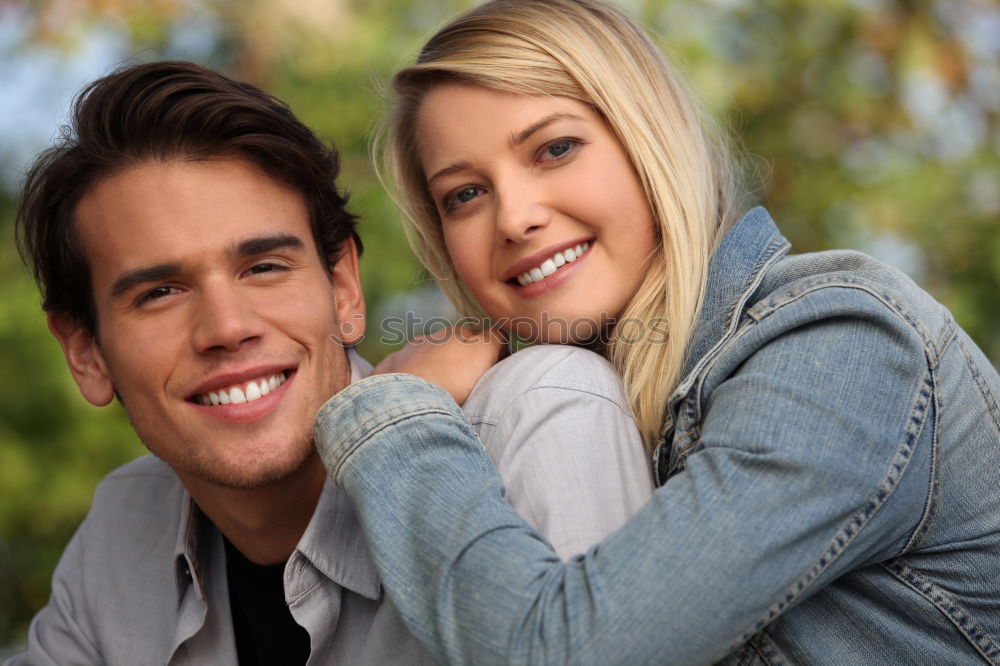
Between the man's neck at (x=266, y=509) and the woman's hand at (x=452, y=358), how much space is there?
0.33 m

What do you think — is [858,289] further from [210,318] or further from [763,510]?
[210,318]

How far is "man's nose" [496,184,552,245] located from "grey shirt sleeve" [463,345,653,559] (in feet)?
0.96

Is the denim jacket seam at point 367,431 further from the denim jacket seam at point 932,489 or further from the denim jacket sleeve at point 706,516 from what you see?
the denim jacket seam at point 932,489

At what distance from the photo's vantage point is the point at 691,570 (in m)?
1.45

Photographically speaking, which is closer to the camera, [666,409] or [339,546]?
[666,409]

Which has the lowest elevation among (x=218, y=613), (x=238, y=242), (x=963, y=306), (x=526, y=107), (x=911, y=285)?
(x=963, y=306)

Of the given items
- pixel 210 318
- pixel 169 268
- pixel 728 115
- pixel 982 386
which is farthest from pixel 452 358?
pixel 728 115

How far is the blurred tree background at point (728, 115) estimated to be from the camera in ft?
14.1

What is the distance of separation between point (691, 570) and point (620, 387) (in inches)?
24.5

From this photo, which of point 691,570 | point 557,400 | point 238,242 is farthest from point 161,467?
point 691,570

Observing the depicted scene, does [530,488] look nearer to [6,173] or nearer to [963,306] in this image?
[963,306]

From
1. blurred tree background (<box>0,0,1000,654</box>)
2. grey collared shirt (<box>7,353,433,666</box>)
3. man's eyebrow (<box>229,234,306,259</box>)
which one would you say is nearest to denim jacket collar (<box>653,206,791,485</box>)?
grey collared shirt (<box>7,353,433,666</box>)

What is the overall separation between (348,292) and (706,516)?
1.35 metres

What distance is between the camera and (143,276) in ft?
7.14
